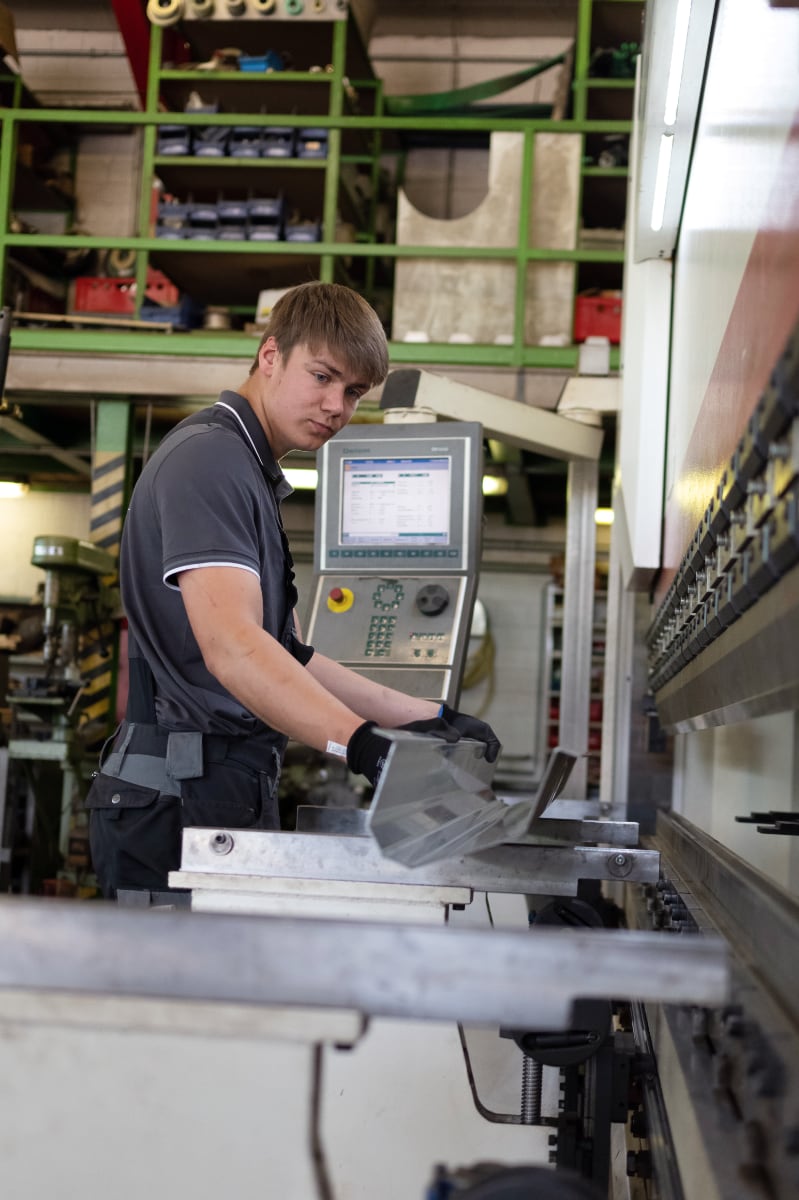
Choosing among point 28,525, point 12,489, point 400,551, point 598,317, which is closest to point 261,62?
point 598,317

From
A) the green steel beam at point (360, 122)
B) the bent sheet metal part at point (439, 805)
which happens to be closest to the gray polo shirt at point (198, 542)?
the bent sheet metal part at point (439, 805)

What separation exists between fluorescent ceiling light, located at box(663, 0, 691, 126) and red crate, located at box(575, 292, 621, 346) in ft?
10.1

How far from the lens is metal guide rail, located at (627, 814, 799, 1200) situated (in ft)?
2.39

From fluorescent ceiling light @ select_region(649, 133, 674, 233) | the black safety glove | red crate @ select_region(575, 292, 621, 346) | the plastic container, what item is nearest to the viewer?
the black safety glove

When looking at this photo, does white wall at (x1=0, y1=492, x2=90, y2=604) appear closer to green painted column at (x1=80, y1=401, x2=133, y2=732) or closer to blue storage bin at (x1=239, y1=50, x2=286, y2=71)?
green painted column at (x1=80, y1=401, x2=133, y2=732)

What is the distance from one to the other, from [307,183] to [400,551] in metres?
3.01

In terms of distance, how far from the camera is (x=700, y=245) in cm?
229

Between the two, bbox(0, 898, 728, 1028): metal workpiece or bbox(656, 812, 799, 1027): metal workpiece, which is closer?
bbox(0, 898, 728, 1028): metal workpiece

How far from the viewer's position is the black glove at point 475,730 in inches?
65.9

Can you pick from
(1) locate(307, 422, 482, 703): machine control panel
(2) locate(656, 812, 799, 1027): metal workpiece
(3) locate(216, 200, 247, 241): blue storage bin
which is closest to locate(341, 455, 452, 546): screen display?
(1) locate(307, 422, 482, 703): machine control panel

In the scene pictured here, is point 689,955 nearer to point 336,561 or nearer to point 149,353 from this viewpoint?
point 336,561

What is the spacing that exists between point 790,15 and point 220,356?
12.8 feet

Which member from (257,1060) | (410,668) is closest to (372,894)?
(257,1060)

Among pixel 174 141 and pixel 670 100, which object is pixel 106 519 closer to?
pixel 174 141
